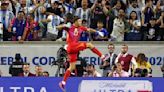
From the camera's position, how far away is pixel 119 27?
1886 cm

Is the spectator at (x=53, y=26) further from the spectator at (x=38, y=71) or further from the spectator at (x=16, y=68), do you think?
the spectator at (x=38, y=71)

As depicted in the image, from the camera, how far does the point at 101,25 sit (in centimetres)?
1866

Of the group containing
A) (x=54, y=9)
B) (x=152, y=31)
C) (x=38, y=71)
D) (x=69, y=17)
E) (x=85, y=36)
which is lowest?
(x=38, y=71)

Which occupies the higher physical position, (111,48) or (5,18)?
(5,18)

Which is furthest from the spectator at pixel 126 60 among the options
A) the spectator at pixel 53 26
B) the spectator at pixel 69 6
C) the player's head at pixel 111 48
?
the spectator at pixel 69 6

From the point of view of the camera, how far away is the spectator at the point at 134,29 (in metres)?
18.9

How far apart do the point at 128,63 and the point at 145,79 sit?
7.25 feet

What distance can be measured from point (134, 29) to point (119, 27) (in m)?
0.45

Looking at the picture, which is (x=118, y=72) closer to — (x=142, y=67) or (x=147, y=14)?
(x=142, y=67)

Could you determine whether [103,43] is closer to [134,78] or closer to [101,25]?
[101,25]

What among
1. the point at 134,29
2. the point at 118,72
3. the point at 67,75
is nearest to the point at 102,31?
the point at 134,29

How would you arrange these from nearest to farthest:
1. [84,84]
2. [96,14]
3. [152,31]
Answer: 1. [84,84]
2. [152,31]
3. [96,14]

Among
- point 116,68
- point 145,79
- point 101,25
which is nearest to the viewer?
point 145,79

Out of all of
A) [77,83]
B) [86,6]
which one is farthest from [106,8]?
[77,83]
